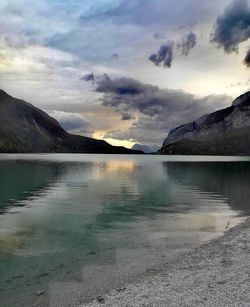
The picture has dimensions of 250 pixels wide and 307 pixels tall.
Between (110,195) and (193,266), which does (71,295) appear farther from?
(110,195)

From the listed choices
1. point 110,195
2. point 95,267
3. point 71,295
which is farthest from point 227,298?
point 110,195

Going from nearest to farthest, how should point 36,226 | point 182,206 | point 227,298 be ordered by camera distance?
point 227,298 → point 36,226 → point 182,206

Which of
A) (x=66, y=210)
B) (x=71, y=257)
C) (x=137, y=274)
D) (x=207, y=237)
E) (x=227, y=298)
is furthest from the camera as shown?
(x=66, y=210)

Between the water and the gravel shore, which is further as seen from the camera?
the water

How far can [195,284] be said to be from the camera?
18812 millimetres

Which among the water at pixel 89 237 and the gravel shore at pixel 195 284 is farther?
the water at pixel 89 237

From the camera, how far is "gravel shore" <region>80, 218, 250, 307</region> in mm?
16656

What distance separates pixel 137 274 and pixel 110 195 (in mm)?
Result: 41815

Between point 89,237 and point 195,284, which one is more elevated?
point 195,284

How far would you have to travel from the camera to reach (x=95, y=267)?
2350 cm

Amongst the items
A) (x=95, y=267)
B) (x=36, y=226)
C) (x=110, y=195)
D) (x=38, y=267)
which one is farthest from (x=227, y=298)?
(x=110, y=195)

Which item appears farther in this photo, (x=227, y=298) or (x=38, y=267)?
(x=38, y=267)

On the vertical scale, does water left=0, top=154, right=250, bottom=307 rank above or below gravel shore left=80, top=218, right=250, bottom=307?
below

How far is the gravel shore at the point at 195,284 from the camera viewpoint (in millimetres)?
16656
